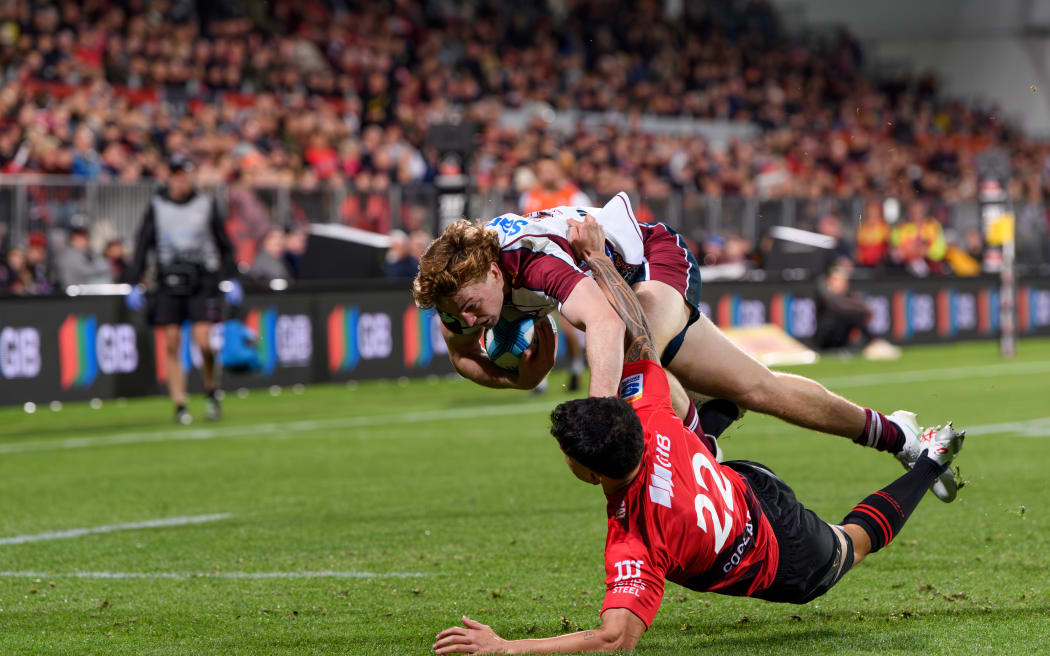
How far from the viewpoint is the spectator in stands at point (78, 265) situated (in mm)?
16125

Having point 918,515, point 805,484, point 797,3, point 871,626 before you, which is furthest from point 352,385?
point 797,3

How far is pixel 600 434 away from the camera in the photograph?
4512 mm

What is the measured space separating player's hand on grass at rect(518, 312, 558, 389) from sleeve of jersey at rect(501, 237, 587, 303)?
534 mm

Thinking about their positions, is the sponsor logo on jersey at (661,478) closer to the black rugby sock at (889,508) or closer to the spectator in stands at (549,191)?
the black rugby sock at (889,508)

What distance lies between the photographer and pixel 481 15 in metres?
30.4

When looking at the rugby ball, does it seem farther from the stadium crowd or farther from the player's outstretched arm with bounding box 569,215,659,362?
the stadium crowd

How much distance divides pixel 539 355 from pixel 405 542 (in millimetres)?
1700

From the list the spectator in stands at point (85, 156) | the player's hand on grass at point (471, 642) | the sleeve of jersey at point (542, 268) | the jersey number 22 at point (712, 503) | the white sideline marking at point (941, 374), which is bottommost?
the white sideline marking at point (941, 374)

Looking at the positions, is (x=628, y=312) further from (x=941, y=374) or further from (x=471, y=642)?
(x=941, y=374)

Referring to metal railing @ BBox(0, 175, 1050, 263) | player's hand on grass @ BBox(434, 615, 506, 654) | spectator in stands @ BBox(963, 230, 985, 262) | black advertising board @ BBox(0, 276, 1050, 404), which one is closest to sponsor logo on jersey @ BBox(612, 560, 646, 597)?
player's hand on grass @ BBox(434, 615, 506, 654)

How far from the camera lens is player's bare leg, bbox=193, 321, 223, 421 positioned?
527 inches

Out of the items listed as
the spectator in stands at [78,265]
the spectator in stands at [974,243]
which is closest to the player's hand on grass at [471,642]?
the spectator in stands at [78,265]

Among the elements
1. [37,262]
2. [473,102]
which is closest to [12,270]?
[37,262]

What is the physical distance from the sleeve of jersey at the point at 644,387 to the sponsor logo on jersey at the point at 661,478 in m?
0.14
